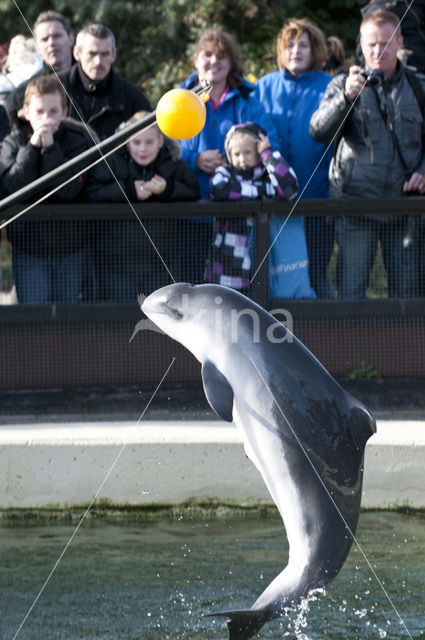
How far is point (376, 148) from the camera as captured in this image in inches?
333

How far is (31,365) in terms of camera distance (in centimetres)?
887

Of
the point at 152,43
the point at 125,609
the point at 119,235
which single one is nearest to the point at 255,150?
the point at 119,235

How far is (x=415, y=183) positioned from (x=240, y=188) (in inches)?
50.4

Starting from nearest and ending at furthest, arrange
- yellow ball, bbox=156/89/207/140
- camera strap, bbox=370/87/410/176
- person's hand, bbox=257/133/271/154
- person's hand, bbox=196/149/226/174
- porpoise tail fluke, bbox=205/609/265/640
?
yellow ball, bbox=156/89/207/140 → porpoise tail fluke, bbox=205/609/265/640 → person's hand, bbox=257/133/271/154 → camera strap, bbox=370/87/410/176 → person's hand, bbox=196/149/226/174

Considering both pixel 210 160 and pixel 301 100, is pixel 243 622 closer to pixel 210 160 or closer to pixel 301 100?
pixel 210 160

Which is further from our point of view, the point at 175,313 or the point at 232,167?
the point at 232,167

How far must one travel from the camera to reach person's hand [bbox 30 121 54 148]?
26.8 ft

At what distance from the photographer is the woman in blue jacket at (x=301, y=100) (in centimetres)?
877

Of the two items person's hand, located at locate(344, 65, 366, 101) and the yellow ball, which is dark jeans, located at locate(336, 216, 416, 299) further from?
the yellow ball

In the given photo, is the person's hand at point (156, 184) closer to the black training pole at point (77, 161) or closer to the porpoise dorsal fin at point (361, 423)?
the black training pole at point (77, 161)

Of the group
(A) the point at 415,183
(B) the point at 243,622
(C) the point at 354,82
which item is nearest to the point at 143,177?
(C) the point at 354,82

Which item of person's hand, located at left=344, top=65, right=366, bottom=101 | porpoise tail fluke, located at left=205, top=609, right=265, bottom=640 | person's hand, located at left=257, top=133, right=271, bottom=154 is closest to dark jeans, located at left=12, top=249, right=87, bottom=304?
person's hand, located at left=257, top=133, right=271, bottom=154

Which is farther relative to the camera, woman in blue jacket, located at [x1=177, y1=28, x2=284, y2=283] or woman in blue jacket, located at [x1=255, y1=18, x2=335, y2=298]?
woman in blue jacket, located at [x1=255, y1=18, x2=335, y2=298]

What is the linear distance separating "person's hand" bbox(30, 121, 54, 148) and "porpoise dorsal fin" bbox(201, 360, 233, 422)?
3940 mm
